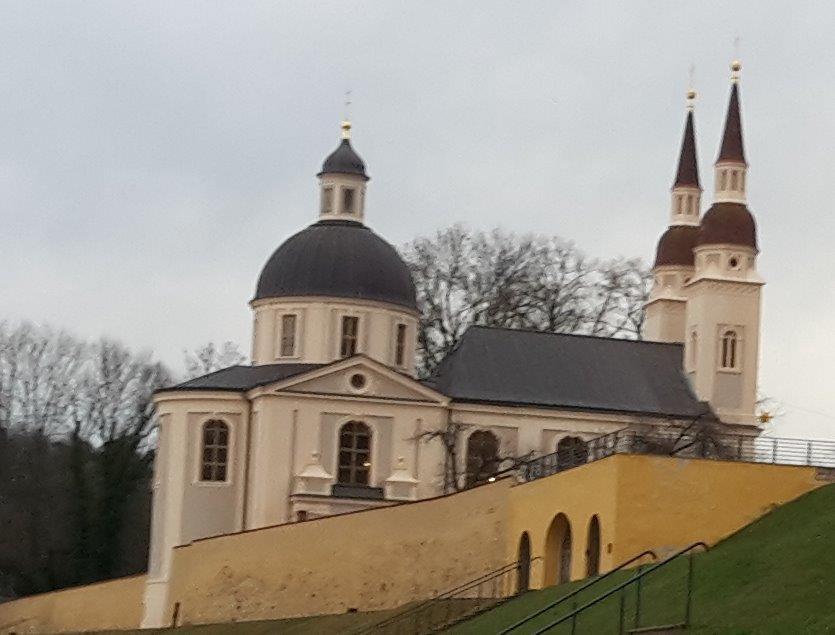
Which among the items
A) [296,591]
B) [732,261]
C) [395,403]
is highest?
[732,261]

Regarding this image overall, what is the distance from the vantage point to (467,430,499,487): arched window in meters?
75.3

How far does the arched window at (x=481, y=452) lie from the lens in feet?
247

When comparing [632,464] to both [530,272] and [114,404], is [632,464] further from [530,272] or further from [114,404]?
[114,404]

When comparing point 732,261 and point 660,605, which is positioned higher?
point 732,261

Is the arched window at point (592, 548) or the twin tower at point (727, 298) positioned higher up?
the twin tower at point (727, 298)

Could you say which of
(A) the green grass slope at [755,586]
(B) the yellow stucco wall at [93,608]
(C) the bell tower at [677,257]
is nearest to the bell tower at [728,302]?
(C) the bell tower at [677,257]

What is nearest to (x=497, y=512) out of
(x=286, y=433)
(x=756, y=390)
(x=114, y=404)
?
(x=286, y=433)

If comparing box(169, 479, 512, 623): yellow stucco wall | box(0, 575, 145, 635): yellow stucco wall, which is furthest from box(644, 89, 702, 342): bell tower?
box(169, 479, 512, 623): yellow stucco wall

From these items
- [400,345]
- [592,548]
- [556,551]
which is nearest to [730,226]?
[400,345]

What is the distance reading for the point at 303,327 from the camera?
77562mm

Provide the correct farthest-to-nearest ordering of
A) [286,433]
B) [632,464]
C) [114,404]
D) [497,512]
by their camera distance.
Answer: [114,404], [286,433], [497,512], [632,464]

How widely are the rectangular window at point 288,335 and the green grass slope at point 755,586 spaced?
3189cm

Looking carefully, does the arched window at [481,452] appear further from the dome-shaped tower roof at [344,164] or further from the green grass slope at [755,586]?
the green grass slope at [755,586]

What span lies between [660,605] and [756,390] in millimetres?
43118
